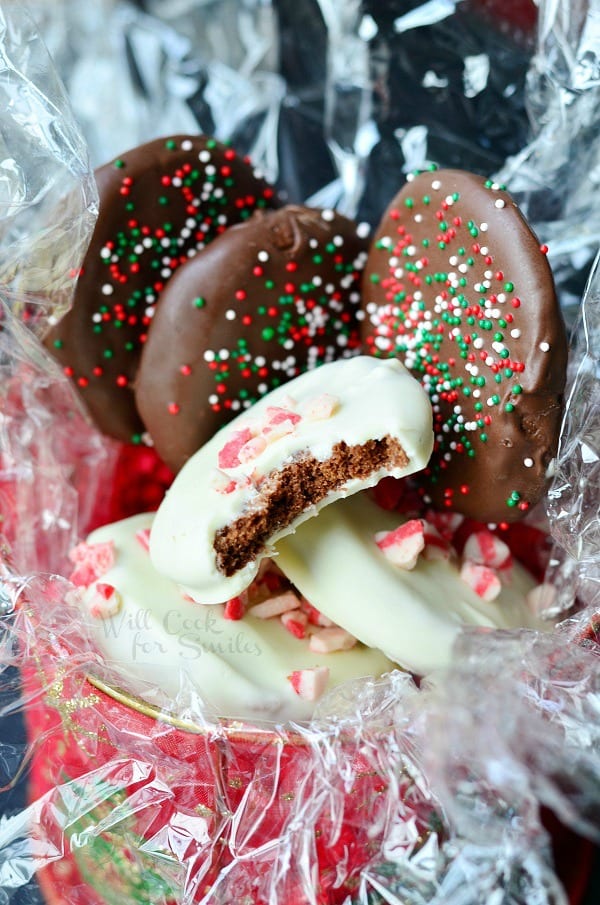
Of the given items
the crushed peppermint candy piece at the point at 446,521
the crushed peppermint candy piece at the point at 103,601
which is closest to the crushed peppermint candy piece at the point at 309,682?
the crushed peppermint candy piece at the point at 103,601

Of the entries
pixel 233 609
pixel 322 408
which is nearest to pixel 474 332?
pixel 322 408

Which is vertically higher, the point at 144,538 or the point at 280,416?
the point at 280,416

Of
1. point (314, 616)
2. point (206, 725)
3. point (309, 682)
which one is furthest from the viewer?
point (314, 616)

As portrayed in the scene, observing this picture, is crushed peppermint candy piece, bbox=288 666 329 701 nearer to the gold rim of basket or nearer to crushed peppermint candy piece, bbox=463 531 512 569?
the gold rim of basket

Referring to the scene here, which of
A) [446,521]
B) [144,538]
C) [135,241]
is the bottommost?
[446,521]

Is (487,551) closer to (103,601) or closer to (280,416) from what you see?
(280,416)

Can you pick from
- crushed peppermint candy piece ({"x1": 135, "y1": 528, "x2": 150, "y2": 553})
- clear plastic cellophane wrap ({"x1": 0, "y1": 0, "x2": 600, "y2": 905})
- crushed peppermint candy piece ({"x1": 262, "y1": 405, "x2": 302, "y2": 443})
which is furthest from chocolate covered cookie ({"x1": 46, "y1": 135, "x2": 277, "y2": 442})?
crushed peppermint candy piece ({"x1": 262, "y1": 405, "x2": 302, "y2": 443})

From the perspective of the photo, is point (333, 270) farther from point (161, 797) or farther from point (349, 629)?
point (161, 797)
